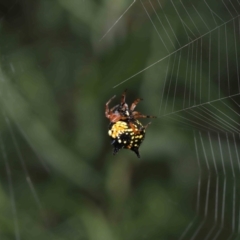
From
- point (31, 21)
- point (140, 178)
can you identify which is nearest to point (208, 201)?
point (140, 178)

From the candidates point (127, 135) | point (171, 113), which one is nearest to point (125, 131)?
point (127, 135)

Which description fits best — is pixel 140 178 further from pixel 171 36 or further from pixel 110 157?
pixel 171 36

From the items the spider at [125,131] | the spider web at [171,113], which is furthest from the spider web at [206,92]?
the spider at [125,131]

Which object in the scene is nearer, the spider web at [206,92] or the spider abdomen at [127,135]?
the spider abdomen at [127,135]

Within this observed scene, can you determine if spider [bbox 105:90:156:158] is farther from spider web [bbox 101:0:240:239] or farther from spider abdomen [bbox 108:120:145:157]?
spider web [bbox 101:0:240:239]

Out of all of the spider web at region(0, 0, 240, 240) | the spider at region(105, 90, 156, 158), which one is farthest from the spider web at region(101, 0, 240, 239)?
the spider at region(105, 90, 156, 158)

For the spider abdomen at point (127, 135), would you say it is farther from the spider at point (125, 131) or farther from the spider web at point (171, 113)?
the spider web at point (171, 113)

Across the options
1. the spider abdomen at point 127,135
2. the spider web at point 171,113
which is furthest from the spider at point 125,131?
the spider web at point 171,113

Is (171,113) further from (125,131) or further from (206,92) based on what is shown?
(125,131)

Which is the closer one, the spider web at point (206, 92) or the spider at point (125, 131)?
the spider at point (125, 131)
